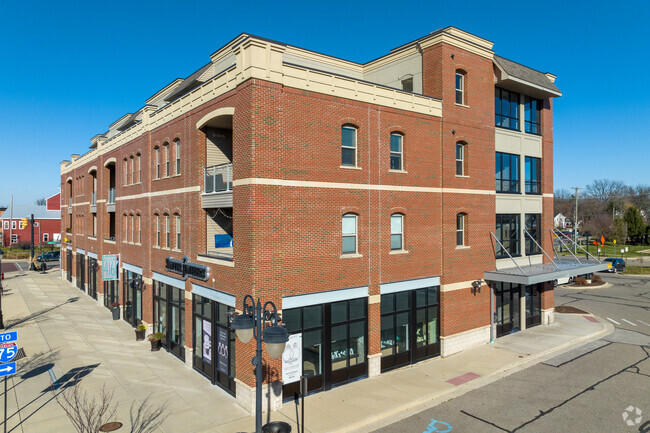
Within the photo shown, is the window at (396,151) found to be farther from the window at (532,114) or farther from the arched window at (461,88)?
the window at (532,114)

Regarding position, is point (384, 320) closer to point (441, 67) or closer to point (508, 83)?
point (441, 67)

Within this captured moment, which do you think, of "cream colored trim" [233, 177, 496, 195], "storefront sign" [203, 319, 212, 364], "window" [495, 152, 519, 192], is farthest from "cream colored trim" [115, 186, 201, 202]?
"window" [495, 152, 519, 192]

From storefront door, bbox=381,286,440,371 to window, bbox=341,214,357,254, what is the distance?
2.57m

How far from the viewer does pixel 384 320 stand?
16953mm

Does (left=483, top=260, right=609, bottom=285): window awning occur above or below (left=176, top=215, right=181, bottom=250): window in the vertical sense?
below

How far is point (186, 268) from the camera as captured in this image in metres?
17.6

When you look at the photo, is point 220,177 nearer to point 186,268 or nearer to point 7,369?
point 186,268

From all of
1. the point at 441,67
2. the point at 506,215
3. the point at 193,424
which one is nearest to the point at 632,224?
the point at 506,215

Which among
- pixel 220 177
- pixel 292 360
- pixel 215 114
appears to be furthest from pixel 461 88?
pixel 292 360

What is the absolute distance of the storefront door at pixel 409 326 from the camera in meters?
17.0

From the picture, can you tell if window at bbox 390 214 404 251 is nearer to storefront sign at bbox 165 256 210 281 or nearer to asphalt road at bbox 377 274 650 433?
asphalt road at bbox 377 274 650 433

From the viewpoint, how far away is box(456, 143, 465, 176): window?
20.1 m

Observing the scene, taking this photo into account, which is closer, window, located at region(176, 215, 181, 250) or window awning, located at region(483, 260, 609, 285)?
window awning, located at region(483, 260, 609, 285)

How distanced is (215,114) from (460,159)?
11681 millimetres
